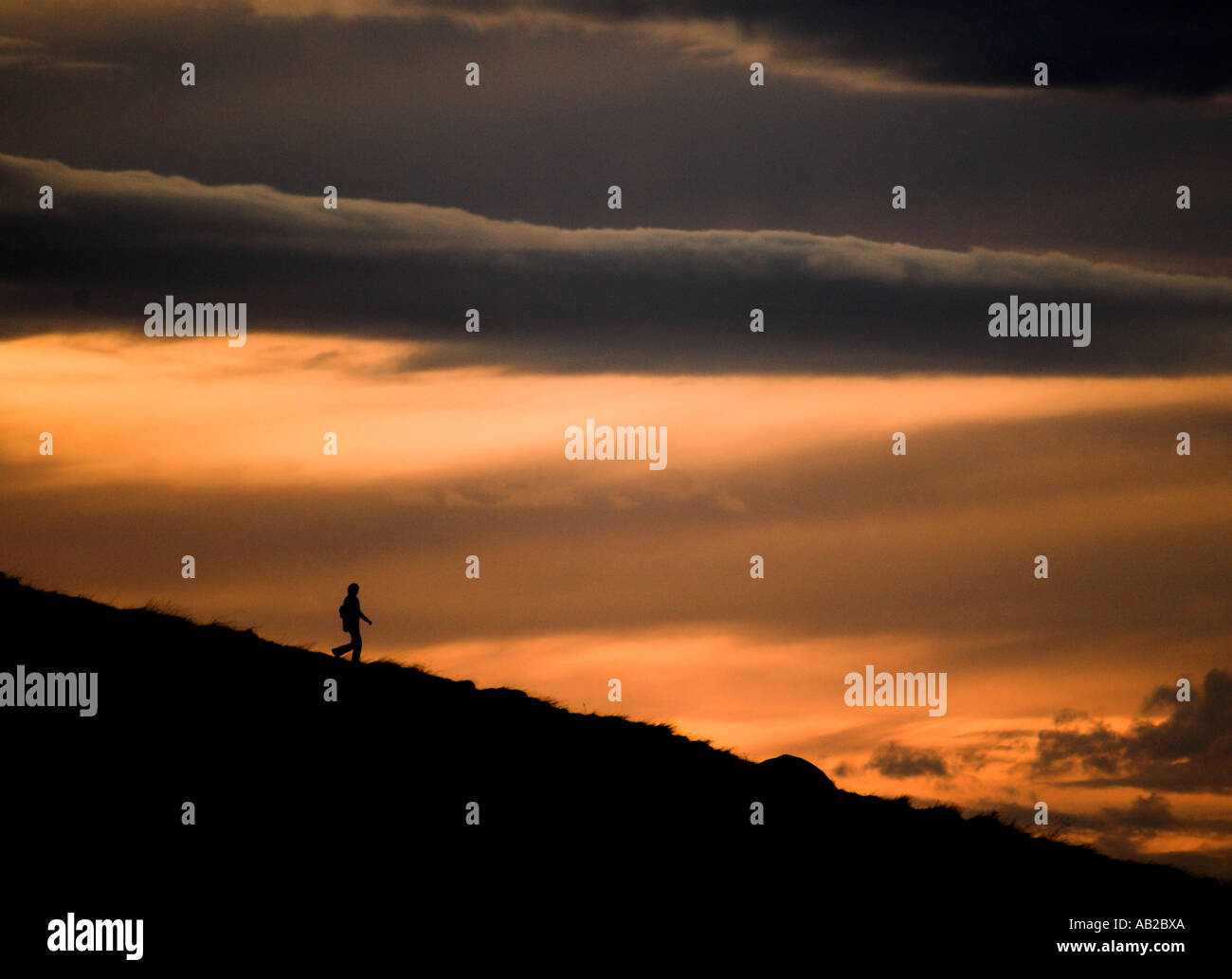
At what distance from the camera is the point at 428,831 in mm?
26844

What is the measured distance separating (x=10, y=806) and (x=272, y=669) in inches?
368

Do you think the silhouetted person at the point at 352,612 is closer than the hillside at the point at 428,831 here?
No

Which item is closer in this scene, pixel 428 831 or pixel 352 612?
pixel 428 831

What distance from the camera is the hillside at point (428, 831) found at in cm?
2375

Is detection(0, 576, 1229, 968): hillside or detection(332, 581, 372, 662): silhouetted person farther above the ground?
detection(332, 581, 372, 662): silhouetted person

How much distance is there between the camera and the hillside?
23750 millimetres

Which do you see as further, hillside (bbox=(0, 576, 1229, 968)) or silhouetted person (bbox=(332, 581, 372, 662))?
silhouetted person (bbox=(332, 581, 372, 662))

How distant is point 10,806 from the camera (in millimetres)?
24609

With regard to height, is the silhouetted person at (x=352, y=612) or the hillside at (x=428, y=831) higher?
the silhouetted person at (x=352, y=612)
